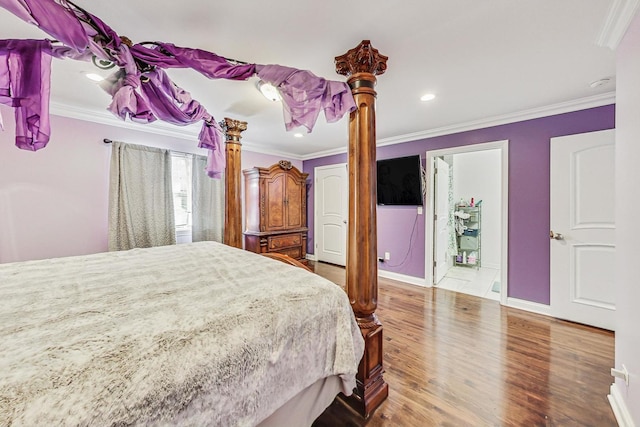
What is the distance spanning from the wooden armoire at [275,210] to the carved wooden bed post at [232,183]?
121 centimetres

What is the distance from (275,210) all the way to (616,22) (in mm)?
3794

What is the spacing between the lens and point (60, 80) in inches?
81.9

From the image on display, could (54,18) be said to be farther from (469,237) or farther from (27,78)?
(469,237)

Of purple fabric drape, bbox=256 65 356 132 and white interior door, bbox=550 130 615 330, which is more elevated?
purple fabric drape, bbox=256 65 356 132

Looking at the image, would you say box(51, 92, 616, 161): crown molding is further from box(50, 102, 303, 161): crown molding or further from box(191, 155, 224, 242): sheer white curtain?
box(191, 155, 224, 242): sheer white curtain

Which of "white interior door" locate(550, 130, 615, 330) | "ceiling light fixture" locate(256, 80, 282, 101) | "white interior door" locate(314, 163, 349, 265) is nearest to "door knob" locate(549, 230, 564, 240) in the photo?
"white interior door" locate(550, 130, 615, 330)

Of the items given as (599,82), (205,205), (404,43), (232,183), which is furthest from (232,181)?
(599,82)

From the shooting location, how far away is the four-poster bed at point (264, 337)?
2.07 feet

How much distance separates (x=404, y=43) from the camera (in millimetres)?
1580

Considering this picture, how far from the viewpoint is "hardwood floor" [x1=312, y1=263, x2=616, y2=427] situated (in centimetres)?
142

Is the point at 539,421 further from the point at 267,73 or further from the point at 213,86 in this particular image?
the point at 213,86

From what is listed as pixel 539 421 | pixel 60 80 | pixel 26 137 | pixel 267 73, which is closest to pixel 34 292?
pixel 26 137

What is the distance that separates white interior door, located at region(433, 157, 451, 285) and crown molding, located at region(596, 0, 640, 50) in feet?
6.69

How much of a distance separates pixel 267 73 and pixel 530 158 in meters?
2.98
